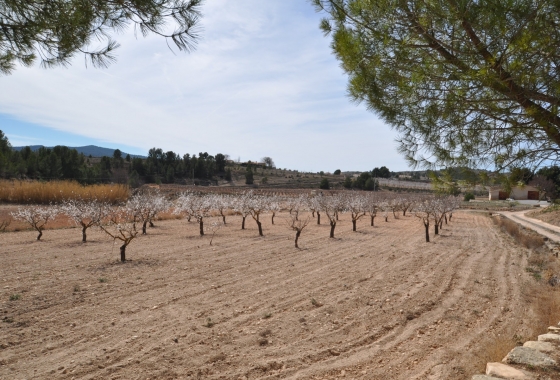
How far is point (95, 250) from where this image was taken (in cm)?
1273

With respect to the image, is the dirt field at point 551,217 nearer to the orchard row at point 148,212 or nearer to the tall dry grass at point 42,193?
the orchard row at point 148,212

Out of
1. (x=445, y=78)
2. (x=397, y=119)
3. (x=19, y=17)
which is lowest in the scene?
(x=397, y=119)

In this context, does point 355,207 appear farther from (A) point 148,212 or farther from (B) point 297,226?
(A) point 148,212

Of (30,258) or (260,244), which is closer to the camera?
(30,258)

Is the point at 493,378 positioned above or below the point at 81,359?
above

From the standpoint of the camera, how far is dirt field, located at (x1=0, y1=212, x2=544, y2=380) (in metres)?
4.82

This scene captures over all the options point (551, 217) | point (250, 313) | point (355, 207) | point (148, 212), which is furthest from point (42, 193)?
point (551, 217)

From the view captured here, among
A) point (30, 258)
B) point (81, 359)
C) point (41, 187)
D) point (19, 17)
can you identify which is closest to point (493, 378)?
point (81, 359)

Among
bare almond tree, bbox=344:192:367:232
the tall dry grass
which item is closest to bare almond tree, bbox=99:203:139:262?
the tall dry grass

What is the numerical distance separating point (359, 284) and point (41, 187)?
1123 inches

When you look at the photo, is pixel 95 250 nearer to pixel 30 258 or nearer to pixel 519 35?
pixel 30 258

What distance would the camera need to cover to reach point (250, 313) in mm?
6703

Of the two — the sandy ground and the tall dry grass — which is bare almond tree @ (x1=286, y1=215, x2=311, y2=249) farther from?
the tall dry grass

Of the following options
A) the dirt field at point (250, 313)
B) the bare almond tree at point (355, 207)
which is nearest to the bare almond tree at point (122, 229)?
the dirt field at point (250, 313)
